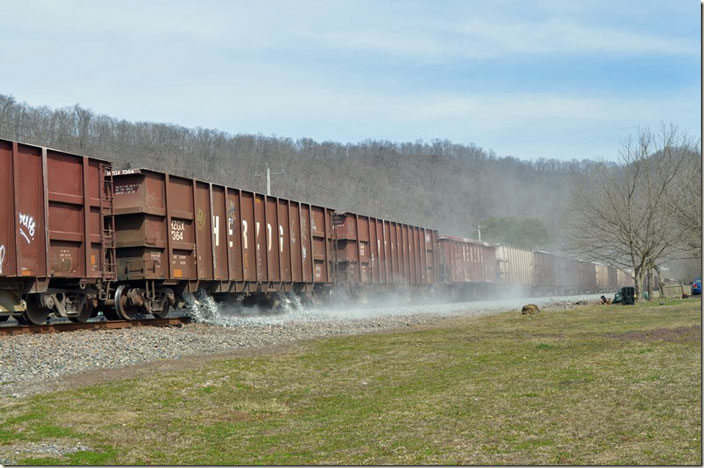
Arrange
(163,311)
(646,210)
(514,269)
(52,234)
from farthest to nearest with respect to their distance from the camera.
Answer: (514,269), (646,210), (163,311), (52,234)

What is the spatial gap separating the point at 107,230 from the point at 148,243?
128 centimetres

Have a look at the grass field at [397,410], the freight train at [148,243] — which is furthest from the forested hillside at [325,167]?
the grass field at [397,410]

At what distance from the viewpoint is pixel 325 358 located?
1412cm

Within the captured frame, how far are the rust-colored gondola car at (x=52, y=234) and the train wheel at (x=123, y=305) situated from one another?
2.69ft

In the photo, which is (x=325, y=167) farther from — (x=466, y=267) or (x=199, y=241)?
(x=199, y=241)

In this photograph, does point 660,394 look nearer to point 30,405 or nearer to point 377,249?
point 30,405

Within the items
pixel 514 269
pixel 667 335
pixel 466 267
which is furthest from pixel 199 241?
pixel 514 269

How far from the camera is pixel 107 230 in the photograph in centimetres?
1998

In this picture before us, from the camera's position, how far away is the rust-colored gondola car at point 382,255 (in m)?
34.7

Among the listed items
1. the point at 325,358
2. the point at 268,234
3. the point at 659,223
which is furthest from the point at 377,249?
the point at 325,358

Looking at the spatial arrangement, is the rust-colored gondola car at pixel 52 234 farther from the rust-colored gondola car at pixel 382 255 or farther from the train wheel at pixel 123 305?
the rust-colored gondola car at pixel 382 255

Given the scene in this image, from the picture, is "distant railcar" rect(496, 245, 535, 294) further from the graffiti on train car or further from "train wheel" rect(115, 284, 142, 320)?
the graffiti on train car

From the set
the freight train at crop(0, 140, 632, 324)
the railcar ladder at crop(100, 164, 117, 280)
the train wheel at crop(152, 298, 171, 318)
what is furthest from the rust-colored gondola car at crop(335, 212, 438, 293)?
the railcar ladder at crop(100, 164, 117, 280)

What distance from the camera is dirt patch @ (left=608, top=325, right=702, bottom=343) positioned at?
15110mm
